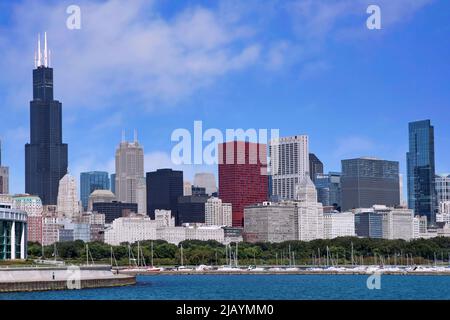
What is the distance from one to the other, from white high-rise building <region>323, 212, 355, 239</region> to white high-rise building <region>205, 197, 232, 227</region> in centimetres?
1817

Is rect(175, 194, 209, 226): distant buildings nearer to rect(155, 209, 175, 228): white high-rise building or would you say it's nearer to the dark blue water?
rect(155, 209, 175, 228): white high-rise building

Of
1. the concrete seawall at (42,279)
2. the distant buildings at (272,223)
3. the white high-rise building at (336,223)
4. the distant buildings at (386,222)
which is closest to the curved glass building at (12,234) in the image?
the concrete seawall at (42,279)

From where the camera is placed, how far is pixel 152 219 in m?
137

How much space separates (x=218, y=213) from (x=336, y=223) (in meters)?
27.2

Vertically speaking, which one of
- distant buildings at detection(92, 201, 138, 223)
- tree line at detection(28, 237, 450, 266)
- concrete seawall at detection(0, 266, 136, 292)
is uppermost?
distant buildings at detection(92, 201, 138, 223)

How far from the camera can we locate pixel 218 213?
474ft

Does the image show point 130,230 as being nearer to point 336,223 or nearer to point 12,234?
point 336,223

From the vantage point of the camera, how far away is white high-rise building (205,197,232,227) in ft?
456

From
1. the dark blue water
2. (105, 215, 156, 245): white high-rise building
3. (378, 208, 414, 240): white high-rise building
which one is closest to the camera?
the dark blue water

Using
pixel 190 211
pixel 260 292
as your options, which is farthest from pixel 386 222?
pixel 260 292

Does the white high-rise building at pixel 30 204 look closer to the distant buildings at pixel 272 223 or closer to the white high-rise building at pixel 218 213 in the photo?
the white high-rise building at pixel 218 213

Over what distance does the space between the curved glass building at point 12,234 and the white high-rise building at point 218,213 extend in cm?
8608

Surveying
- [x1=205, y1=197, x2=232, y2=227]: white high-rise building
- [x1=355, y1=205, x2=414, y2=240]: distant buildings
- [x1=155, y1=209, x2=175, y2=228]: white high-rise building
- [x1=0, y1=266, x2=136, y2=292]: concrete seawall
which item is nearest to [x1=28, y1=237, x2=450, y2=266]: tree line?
[x1=155, y1=209, x2=175, y2=228]: white high-rise building
